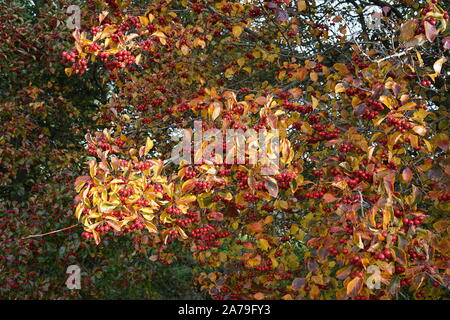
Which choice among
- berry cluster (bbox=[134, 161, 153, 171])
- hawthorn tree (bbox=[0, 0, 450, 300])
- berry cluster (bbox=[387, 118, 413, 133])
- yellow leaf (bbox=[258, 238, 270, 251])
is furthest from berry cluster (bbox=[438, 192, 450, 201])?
berry cluster (bbox=[134, 161, 153, 171])

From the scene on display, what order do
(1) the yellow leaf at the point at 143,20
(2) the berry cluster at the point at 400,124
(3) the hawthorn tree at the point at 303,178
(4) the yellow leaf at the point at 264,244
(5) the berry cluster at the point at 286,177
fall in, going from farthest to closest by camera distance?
1. (1) the yellow leaf at the point at 143,20
2. (4) the yellow leaf at the point at 264,244
3. (5) the berry cluster at the point at 286,177
4. (2) the berry cluster at the point at 400,124
5. (3) the hawthorn tree at the point at 303,178

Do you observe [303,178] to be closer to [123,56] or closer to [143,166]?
[143,166]

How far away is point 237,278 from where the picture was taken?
355cm

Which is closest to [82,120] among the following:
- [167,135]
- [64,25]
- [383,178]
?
[64,25]

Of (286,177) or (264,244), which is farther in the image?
(264,244)

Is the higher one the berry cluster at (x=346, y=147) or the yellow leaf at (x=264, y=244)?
the berry cluster at (x=346, y=147)

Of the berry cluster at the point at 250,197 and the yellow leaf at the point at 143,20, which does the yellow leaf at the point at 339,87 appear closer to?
the berry cluster at the point at 250,197

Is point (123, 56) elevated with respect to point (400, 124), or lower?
elevated

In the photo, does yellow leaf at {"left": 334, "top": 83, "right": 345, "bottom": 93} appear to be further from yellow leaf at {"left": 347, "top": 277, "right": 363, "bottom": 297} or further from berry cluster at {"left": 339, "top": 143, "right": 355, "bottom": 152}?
yellow leaf at {"left": 347, "top": 277, "right": 363, "bottom": 297}

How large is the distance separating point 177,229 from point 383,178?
1.24 meters

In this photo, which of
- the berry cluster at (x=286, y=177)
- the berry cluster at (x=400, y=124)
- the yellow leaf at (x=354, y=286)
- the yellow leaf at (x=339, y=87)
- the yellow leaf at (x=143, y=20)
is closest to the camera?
the yellow leaf at (x=354, y=286)

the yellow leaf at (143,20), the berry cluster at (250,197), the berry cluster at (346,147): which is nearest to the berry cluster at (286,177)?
the berry cluster at (250,197)

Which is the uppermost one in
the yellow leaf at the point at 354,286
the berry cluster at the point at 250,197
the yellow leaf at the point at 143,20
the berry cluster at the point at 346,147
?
the yellow leaf at the point at 143,20

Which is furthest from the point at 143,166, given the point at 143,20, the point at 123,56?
the point at 143,20
